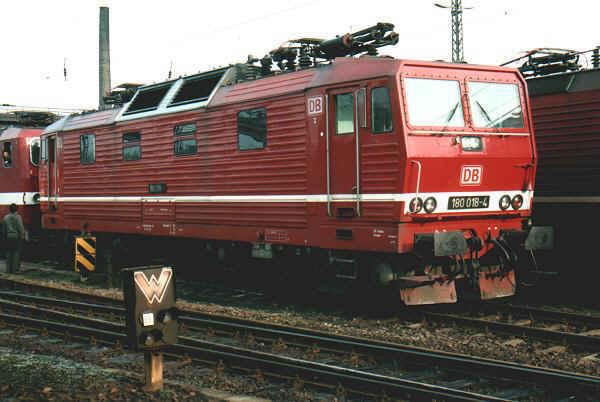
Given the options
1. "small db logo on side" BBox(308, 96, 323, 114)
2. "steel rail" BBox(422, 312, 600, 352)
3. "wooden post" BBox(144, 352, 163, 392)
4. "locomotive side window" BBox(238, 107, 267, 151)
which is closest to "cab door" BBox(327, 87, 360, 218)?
"small db logo on side" BBox(308, 96, 323, 114)

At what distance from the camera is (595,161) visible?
1256 cm

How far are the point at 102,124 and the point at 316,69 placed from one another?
6.83m

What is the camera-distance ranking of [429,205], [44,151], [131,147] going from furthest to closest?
[44,151]
[131,147]
[429,205]

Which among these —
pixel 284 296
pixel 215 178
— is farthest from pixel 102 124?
pixel 284 296

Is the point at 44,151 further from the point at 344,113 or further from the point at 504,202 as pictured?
the point at 504,202

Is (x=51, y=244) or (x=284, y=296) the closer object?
(x=284, y=296)

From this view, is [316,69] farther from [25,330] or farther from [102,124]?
[102,124]

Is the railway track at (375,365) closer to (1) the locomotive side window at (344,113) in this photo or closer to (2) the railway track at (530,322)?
(2) the railway track at (530,322)

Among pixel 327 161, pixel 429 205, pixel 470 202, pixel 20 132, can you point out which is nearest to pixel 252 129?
pixel 327 161

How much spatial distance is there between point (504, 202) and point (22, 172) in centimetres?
1459

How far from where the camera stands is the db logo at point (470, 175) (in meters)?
11.0

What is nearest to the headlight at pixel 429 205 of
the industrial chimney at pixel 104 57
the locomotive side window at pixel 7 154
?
the locomotive side window at pixel 7 154

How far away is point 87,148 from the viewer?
17.8 metres

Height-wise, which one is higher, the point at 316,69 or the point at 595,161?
the point at 316,69
